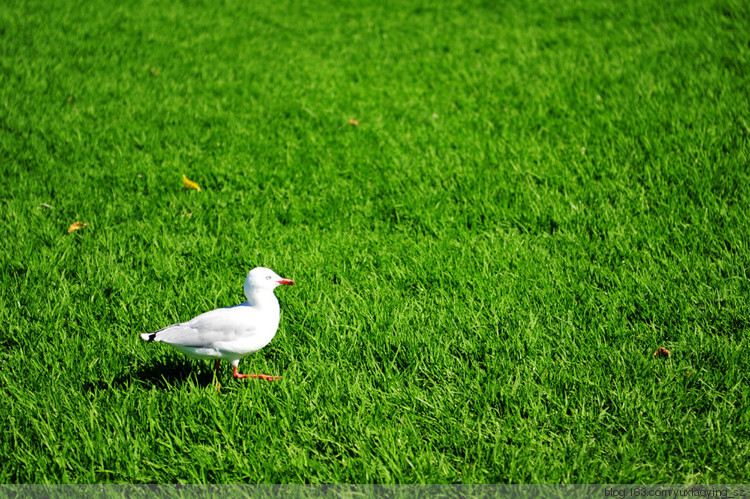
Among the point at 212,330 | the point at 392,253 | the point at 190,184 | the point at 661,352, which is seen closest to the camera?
the point at 212,330

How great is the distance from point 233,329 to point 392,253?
1.33m

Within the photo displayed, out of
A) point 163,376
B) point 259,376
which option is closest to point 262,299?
point 259,376

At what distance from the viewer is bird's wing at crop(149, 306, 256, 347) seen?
2156mm

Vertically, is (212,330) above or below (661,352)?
above

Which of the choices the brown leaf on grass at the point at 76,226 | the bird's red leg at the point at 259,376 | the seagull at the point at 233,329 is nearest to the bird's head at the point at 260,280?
the seagull at the point at 233,329

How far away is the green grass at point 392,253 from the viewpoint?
7.02 ft

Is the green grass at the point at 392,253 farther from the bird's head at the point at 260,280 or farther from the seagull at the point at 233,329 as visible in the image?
the bird's head at the point at 260,280

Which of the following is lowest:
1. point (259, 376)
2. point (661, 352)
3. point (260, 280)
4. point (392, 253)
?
point (259, 376)

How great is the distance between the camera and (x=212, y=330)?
7.08ft

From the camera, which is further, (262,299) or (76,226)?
(76,226)

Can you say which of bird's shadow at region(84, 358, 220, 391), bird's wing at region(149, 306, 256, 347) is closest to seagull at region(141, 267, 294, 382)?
bird's wing at region(149, 306, 256, 347)

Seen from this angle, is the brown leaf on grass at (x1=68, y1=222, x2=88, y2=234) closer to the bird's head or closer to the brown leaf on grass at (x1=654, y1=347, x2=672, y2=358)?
the bird's head

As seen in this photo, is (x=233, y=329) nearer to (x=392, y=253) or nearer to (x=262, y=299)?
(x=262, y=299)

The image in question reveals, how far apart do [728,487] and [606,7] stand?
21.3 feet
